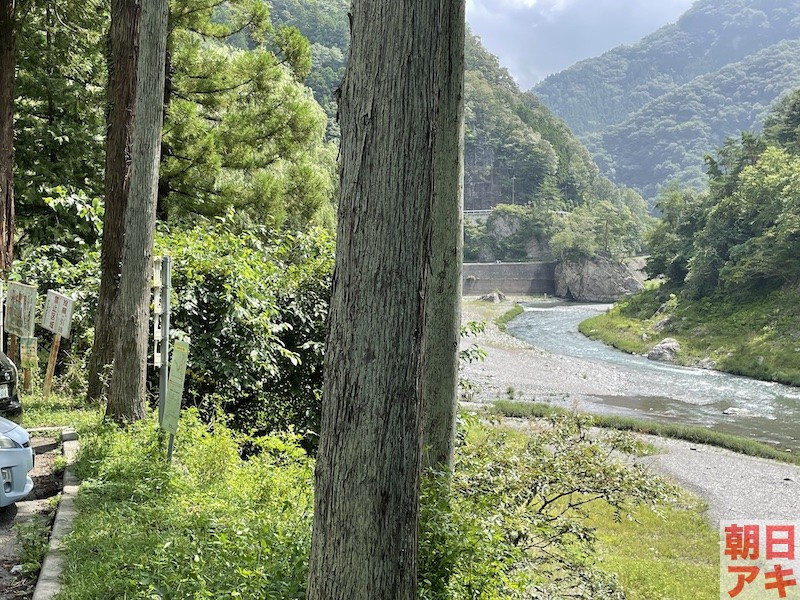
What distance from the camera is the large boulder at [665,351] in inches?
1513

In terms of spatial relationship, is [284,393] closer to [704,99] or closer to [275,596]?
[275,596]

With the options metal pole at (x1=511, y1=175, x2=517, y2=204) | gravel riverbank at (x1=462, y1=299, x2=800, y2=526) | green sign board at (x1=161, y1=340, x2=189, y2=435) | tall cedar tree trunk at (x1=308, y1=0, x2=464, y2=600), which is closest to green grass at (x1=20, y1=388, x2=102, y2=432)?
green sign board at (x1=161, y1=340, x2=189, y2=435)

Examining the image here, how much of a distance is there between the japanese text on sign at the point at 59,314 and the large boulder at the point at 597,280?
231ft

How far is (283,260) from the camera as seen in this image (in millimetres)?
11383

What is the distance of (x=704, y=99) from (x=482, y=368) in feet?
599

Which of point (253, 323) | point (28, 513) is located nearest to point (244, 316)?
point (253, 323)

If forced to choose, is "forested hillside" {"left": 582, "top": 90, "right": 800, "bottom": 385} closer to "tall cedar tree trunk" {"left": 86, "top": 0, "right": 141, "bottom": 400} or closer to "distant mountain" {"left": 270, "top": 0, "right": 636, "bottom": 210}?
"tall cedar tree trunk" {"left": 86, "top": 0, "right": 141, "bottom": 400}

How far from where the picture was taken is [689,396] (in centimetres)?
2823

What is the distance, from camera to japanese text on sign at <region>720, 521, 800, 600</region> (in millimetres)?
9453

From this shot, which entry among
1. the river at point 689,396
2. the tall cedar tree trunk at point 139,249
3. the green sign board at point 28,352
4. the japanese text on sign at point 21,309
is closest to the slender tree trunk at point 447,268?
the tall cedar tree trunk at point 139,249

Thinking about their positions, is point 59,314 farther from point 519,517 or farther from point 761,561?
point 761,561

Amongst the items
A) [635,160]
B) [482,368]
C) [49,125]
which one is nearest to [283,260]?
[49,125]

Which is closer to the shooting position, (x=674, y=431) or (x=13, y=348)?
(x=13, y=348)

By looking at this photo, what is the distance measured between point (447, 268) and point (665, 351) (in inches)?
1399
